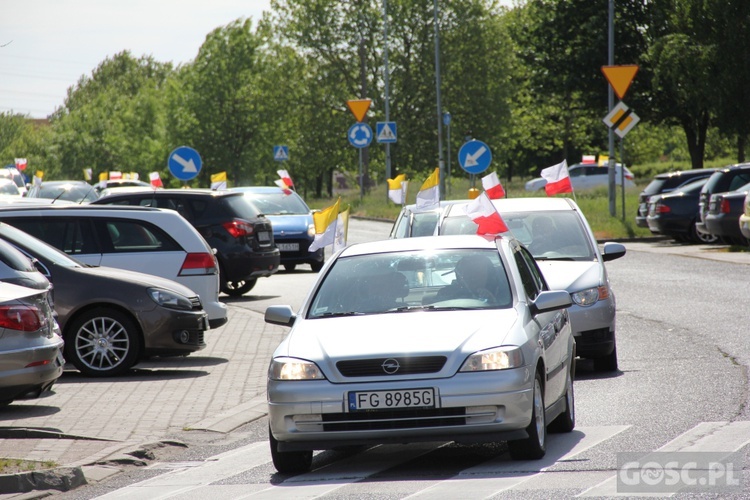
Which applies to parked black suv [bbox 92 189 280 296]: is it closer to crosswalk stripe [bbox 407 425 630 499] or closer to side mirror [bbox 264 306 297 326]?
side mirror [bbox 264 306 297 326]

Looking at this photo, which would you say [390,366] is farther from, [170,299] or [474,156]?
[474,156]

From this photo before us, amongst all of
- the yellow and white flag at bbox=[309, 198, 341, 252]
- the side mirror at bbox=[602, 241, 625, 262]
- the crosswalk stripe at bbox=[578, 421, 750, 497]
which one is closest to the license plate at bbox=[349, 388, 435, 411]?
the crosswalk stripe at bbox=[578, 421, 750, 497]

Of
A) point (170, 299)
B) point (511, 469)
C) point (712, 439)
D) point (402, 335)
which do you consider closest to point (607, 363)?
point (712, 439)

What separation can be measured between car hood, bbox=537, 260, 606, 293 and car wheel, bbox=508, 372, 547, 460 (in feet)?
12.7

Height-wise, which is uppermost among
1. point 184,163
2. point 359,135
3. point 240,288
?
point 359,135

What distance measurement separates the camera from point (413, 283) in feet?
27.8

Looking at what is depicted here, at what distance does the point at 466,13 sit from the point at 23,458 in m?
64.8

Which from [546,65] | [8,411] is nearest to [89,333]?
[8,411]

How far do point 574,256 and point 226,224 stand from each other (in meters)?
9.34

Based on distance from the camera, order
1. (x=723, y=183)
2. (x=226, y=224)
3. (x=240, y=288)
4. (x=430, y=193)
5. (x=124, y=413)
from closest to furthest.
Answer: (x=124, y=413)
(x=430, y=193)
(x=226, y=224)
(x=240, y=288)
(x=723, y=183)

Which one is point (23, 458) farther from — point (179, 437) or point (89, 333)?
point (89, 333)

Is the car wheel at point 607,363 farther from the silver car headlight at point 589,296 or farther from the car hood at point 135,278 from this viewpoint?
the car hood at point 135,278

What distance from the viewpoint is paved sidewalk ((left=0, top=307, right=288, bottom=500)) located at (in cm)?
823

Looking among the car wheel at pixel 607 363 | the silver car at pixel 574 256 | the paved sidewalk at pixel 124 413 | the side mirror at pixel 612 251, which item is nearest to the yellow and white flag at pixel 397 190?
the silver car at pixel 574 256
